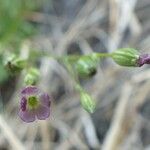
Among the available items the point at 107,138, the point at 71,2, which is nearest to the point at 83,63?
the point at 107,138

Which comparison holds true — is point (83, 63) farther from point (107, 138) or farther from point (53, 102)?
point (53, 102)

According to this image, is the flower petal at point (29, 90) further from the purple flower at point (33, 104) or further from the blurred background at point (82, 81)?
the blurred background at point (82, 81)

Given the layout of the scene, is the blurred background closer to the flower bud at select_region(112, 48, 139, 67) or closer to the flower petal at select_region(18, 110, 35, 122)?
the flower petal at select_region(18, 110, 35, 122)

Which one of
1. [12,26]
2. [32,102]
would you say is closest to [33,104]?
[32,102]

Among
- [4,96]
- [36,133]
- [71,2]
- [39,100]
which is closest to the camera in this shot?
[39,100]

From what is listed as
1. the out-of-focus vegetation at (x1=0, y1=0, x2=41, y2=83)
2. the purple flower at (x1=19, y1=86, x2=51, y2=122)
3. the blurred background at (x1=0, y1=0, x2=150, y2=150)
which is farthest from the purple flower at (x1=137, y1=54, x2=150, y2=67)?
the out-of-focus vegetation at (x1=0, y1=0, x2=41, y2=83)
